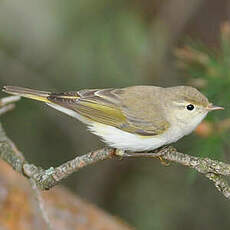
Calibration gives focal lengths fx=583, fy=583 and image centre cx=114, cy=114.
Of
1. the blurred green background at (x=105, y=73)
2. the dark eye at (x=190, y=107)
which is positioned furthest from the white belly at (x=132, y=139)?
the blurred green background at (x=105, y=73)

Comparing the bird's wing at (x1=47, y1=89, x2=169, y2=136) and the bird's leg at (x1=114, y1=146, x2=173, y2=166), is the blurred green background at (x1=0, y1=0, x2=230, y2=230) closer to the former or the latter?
the bird's wing at (x1=47, y1=89, x2=169, y2=136)

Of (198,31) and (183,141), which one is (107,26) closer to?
(198,31)

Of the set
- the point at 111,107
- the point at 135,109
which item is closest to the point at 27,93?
the point at 111,107

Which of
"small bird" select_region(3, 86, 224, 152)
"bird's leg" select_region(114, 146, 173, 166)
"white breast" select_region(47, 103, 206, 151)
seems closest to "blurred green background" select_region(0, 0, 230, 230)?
"small bird" select_region(3, 86, 224, 152)

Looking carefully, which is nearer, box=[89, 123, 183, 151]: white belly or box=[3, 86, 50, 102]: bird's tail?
box=[89, 123, 183, 151]: white belly

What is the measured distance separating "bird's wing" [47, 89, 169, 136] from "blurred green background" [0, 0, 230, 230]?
143cm

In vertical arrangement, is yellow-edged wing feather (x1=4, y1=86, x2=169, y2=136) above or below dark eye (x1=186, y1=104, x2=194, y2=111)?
below

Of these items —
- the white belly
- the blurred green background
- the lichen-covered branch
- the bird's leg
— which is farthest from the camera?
the blurred green background

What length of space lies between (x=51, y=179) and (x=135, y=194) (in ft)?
8.30

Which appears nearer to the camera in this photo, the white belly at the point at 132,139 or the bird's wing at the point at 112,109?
the white belly at the point at 132,139

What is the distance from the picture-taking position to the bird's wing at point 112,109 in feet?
11.2

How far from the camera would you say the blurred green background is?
507cm

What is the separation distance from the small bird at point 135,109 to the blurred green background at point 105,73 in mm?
1424

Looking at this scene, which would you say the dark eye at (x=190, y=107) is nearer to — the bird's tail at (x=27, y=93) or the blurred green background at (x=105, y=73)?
the bird's tail at (x=27, y=93)
